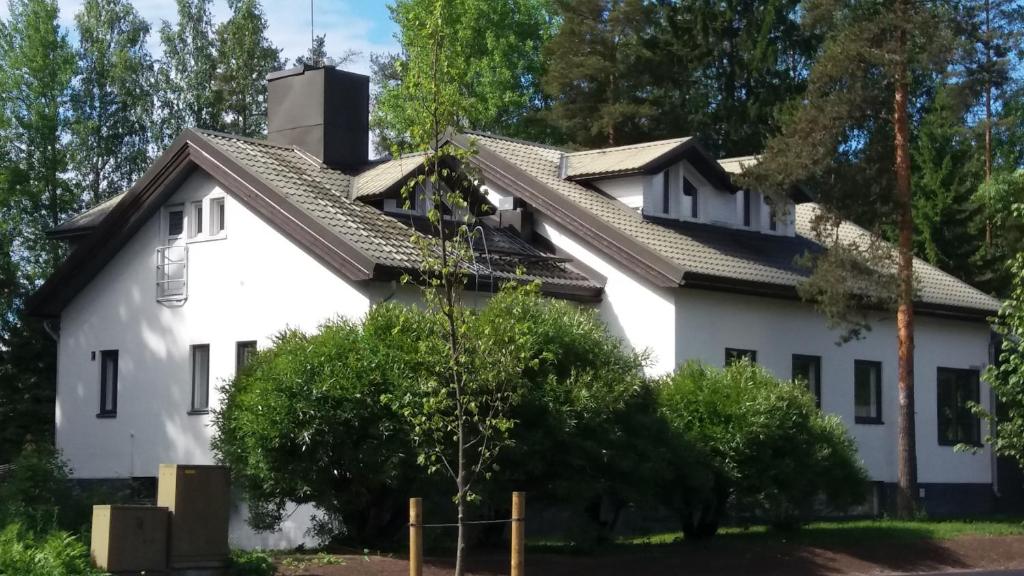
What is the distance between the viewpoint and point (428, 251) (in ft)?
44.7

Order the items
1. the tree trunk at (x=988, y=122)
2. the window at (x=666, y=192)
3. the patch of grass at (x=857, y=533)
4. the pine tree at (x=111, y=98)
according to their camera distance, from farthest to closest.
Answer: the pine tree at (x=111, y=98) → the window at (x=666, y=192) → the tree trunk at (x=988, y=122) → the patch of grass at (x=857, y=533)

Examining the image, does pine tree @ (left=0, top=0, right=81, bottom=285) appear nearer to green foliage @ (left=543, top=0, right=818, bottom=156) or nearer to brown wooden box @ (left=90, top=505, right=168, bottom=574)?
green foliage @ (left=543, top=0, right=818, bottom=156)

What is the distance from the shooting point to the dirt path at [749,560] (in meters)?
18.9

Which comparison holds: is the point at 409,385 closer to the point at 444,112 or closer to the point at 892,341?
the point at 444,112

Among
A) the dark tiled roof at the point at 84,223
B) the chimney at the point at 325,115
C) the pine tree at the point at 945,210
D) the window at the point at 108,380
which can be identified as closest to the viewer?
the window at the point at 108,380

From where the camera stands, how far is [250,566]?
1733 cm

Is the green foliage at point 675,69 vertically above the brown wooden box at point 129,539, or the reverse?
the green foliage at point 675,69

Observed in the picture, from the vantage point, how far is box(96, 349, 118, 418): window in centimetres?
2956

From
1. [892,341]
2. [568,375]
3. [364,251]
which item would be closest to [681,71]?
[892,341]

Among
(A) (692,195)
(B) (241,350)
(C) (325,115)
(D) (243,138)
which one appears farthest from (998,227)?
(B) (241,350)

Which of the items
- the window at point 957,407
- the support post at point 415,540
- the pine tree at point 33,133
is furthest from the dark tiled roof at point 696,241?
the pine tree at point 33,133

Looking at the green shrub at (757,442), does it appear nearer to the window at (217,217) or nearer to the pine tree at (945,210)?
the window at (217,217)

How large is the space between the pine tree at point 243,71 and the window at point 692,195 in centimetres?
2701

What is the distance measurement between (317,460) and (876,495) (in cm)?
1592
